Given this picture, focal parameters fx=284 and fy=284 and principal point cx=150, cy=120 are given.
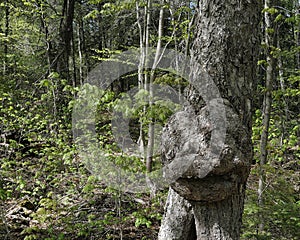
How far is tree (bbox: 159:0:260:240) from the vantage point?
159 centimetres

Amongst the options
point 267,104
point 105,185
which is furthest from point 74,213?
point 267,104

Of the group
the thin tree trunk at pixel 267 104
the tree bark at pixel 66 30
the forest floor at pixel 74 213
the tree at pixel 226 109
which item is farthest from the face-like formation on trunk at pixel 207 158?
the tree bark at pixel 66 30

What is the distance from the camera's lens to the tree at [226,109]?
62.5 inches

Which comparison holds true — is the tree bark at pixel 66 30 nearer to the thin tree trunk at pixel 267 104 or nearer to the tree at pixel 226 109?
the thin tree trunk at pixel 267 104

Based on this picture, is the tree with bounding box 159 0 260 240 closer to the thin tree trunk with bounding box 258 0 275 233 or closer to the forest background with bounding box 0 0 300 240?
the forest background with bounding box 0 0 300 240

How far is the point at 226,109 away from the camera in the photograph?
163 cm

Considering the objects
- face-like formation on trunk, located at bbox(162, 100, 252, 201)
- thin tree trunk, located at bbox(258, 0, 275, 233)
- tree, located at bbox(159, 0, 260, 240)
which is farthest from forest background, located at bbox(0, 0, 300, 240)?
face-like formation on trunk, located at bbox(162, 100, 252, 201)

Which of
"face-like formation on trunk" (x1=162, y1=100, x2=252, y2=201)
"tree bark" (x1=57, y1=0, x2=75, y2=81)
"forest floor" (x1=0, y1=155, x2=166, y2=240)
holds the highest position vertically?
"tree bark" (x1=57, y1=0, x2=75, y2=81)

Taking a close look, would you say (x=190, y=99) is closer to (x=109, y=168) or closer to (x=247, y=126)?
(x=247, y=126)

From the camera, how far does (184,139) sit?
1.65 m

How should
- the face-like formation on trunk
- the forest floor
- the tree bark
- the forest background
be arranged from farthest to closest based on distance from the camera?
the tree bark
the forest floor
the forest background
the face-like formation on trunk

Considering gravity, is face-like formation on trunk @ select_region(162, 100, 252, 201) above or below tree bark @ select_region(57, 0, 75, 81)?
below

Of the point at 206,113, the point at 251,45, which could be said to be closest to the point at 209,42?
the point at 251,45

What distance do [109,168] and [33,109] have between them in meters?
2.76
